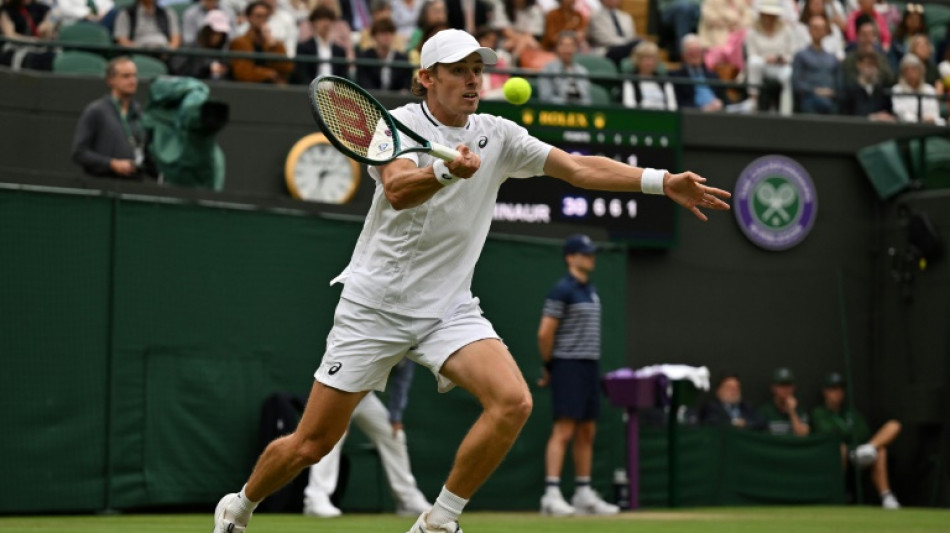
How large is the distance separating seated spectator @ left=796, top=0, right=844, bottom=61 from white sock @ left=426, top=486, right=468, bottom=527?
518 inches

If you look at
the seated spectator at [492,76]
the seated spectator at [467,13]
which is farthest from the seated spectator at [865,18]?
the seated spectator at [492,76]

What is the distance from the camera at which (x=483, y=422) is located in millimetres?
6848

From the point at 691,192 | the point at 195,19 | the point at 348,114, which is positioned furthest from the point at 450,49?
the point at 195,19

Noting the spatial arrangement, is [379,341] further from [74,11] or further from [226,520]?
[74,11]

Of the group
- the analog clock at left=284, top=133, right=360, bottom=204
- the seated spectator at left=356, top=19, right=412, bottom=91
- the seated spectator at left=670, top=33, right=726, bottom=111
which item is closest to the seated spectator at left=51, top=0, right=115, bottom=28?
the analog clock at left=284, top=133, right=360, bottom=204

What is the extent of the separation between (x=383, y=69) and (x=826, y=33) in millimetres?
5599

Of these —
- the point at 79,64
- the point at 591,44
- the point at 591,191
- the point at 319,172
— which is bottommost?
the point at 591,191

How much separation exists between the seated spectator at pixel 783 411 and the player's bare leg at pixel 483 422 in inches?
431

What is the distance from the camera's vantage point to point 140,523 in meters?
10.5

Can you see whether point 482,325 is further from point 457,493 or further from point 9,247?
point 9,247

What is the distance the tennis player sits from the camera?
684cm

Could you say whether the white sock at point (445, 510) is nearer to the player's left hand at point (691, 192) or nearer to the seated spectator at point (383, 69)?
the player's left hand at point (691, 192)

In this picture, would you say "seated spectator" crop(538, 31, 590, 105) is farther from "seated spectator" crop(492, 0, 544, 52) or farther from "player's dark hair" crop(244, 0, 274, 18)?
"player's dark hair" crop(244, 0, 274, 18)

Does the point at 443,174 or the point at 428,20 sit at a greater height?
the point at 428,20
